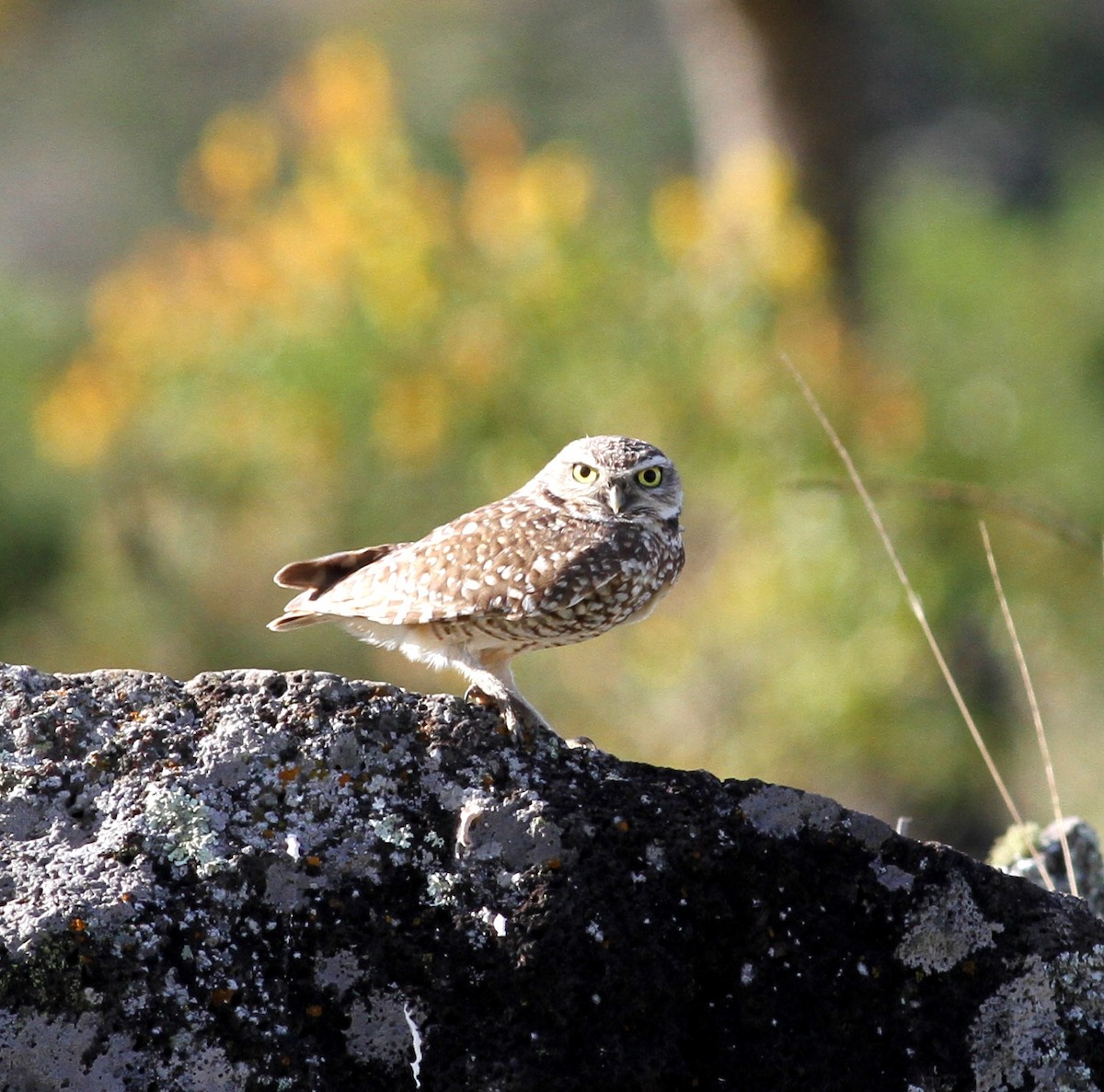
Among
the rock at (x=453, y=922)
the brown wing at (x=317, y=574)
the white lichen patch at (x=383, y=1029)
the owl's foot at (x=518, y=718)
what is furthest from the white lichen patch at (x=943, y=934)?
the brown wing at (x=317, y=574)

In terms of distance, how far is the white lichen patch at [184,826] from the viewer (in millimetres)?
2840

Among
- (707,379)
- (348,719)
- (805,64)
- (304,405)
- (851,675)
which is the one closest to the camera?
(348,719)

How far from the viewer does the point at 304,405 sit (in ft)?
38.7

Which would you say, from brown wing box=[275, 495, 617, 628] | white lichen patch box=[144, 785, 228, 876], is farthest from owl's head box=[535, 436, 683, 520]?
white lichen patch box=[144, 785, 228, 876]

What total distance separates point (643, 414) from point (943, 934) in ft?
26.8

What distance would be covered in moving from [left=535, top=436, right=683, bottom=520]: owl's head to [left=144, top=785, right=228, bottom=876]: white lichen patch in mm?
1806

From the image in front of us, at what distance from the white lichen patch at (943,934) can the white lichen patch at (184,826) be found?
119 centimetres

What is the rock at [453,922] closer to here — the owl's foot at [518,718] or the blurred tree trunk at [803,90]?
the owl's foot at [518,718]

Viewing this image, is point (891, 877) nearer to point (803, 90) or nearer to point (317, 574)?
point (317, 574)

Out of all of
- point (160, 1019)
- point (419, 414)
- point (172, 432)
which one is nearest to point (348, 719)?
point (160, 1019)

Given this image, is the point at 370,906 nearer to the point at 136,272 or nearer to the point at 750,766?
the point at 750,766

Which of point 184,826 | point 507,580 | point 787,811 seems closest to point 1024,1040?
point 787,811

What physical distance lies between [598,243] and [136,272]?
13.8ft

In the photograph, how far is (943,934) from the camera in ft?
9.66
